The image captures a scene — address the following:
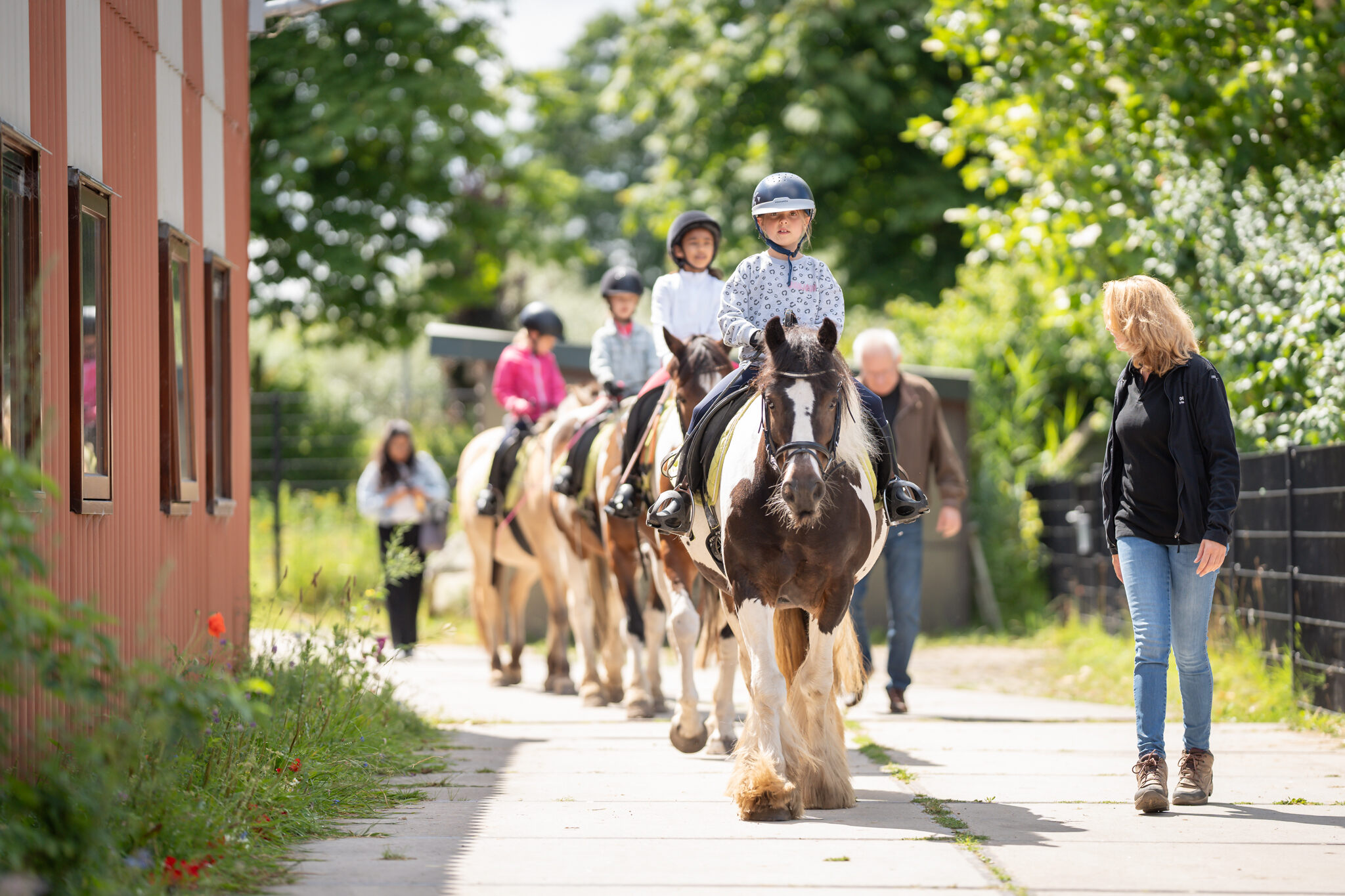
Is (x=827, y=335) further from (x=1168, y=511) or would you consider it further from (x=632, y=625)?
(x=632, y=625)

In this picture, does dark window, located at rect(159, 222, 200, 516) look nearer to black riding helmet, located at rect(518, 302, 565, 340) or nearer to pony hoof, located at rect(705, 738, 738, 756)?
pony hoof, located at rect(705, 738, 738, 756)

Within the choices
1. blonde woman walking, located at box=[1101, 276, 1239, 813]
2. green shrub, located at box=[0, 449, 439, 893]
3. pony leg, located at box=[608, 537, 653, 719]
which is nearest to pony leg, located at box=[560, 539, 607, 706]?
pony leg, located at box=[608, 537, 653, 719]

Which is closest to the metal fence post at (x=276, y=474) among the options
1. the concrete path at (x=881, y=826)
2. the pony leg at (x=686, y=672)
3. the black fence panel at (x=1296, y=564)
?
the concrete path at (x=881, y=826)

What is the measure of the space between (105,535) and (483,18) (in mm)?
20302

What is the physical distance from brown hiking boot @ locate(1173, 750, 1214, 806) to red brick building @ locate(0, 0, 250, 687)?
4137mm

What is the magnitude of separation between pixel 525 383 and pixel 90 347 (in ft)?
18.6

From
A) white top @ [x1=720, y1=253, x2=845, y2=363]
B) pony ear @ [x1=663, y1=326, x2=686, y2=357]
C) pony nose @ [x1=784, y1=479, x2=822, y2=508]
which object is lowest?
pony nose @ [x1=784, y1=479, x2=822, y2=508]

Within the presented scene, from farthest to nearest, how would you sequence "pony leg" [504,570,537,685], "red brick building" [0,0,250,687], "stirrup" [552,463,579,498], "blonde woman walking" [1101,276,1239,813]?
"pony leg" [504,570,537,685], "stirrup" [552,463,579,498], "blonde woman walking" [1101,276,1239,813], "red brick building" [0,0,250,687]

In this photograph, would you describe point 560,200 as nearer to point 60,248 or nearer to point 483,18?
point 483,18

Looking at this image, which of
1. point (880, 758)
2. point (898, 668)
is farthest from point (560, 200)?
point (880, 758)

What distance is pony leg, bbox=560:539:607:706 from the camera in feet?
33.1

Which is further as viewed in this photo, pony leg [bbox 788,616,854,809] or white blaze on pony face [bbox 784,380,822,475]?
pony leg [bbox 788,616,854,809]

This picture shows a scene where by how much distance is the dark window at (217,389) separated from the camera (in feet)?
28.4

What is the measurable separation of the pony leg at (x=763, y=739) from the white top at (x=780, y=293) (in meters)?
1.33
